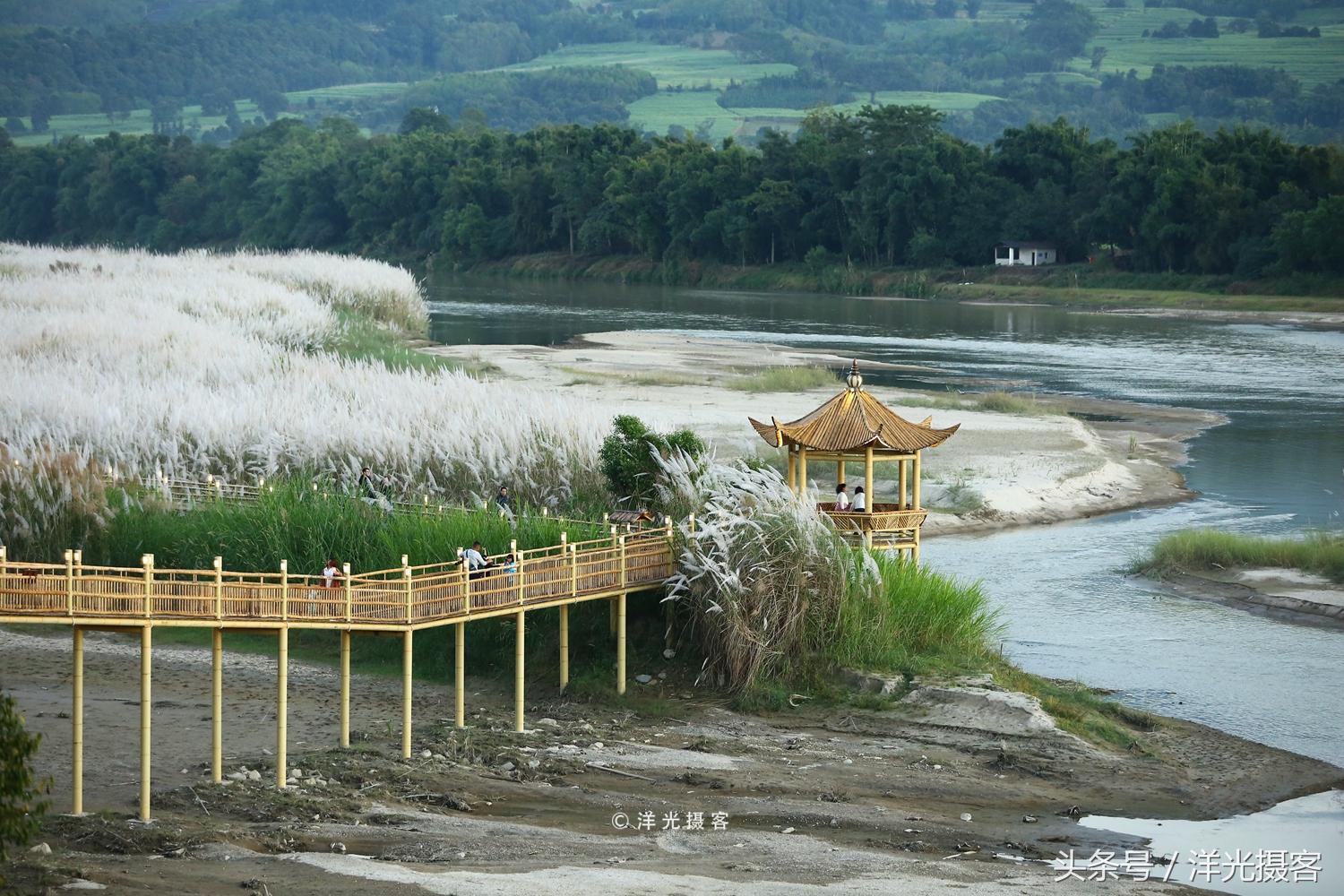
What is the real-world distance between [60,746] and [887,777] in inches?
390

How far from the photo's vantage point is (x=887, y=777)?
22344 mm

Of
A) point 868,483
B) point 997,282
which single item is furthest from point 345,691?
point 997,282

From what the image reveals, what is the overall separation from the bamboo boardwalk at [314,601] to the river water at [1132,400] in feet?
23.3

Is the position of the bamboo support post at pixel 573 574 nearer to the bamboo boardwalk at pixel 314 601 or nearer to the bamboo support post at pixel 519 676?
the bamboo boardwalk at pixel 314 601

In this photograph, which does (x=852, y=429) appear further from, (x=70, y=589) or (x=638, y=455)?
(x=70, y=589)

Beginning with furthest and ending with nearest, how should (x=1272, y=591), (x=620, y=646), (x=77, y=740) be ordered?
(x=1272, y=591) < (x=620, y=646) < (x=77, y=740)

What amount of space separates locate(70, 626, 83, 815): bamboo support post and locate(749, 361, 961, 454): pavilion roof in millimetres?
11764

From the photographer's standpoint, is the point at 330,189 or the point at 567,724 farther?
the point at 330,189

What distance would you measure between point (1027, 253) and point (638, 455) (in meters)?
101

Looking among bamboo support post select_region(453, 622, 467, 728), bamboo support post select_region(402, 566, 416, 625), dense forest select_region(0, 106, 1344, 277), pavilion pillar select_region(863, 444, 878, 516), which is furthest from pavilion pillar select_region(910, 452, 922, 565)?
dense forest select_region(0, 106, 1344, 277)

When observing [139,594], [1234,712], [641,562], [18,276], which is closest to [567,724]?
[641,562]

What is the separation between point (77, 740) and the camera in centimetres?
2005

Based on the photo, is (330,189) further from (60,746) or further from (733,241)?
(60,746)

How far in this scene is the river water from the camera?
92.7 feet
